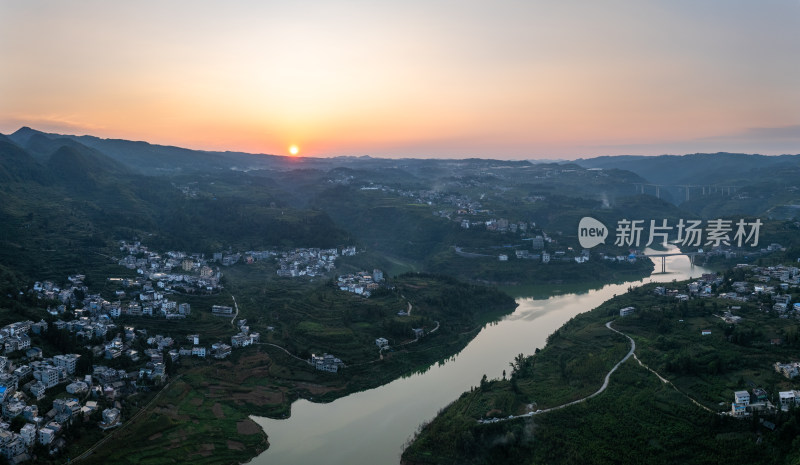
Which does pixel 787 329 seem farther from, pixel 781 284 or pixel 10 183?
pixel 10 183

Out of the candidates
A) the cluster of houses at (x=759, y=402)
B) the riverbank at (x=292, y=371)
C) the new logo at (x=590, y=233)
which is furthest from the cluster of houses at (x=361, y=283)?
the new logo at (x=590, y=233)

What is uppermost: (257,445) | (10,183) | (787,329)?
(10,183)

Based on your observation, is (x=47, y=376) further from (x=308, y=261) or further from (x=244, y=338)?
(x=308, y=261)

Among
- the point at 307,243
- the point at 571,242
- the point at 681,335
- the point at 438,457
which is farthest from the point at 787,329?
the point at 307,243

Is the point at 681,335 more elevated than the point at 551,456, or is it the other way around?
the point at 681,335

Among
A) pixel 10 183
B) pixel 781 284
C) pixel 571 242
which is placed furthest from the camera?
pixel 571 242

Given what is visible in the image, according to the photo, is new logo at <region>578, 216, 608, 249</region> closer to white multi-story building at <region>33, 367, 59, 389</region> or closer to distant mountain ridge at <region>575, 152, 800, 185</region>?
white multi-story building at <region>33, 367, 59, 389</region>
